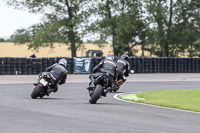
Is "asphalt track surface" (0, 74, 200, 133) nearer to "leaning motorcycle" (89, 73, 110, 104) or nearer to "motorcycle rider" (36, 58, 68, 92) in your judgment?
"leaning motorcycle" (89, 73, 110, 104)

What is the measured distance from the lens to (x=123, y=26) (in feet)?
189

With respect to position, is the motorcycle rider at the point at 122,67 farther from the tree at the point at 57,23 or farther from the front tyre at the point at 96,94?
the tree at the point at 57,23

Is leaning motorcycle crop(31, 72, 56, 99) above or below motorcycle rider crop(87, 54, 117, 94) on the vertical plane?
below

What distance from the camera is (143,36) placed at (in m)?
61.0

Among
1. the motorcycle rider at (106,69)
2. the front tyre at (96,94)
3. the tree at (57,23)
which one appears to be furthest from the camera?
the tree at (57,23)

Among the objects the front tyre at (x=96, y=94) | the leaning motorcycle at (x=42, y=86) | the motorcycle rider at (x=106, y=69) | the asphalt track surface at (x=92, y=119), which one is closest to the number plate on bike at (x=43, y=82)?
the leaning motorcycle at (x=42, y=86)

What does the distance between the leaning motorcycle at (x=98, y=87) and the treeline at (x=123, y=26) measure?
34.1 m

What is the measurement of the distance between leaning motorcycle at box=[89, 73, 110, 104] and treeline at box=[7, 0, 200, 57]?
112 feet

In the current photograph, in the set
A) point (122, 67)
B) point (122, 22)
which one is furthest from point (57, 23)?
point (122, 67)

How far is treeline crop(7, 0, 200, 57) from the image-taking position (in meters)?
49.4

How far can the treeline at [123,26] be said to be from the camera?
49.4 m

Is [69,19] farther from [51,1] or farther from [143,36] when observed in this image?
[143,36]

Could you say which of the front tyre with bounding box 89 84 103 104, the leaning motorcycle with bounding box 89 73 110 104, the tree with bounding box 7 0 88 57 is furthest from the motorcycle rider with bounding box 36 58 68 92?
the tree with bounding box 7 0 88 57

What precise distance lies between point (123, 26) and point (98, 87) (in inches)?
1743
